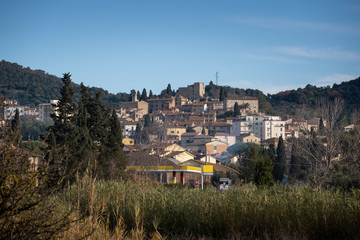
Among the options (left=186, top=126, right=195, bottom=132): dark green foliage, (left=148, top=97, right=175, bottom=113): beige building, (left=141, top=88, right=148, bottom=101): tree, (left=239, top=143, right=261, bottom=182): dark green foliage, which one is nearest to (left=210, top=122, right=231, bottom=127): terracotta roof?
(left=186, top=126, right=195, bottom=132): dark green foliage

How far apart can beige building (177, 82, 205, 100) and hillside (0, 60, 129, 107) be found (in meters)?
21.9

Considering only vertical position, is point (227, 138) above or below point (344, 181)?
below

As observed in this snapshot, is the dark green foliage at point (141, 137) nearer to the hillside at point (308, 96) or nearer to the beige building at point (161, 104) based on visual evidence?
the beige building at point (161, 104)

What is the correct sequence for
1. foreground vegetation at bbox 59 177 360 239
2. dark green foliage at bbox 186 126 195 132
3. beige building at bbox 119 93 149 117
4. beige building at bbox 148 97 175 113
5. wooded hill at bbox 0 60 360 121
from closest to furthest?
1. foreground vegetation at bbox 59 177 360 239
2. dark green foliage at bbox 186 126 195 132
3. beige building at bbox 119 93 149 117
4. wooded hill at bbox 0 60 360 121
5. beige building at bbox 148 97 175 113

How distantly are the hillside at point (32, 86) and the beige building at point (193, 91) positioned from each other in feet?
71.8

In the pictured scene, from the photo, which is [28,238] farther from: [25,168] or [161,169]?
[161,169]

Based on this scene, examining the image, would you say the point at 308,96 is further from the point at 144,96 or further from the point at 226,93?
the point at 144,96

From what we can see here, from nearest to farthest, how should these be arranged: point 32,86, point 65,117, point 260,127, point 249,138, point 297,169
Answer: point 65,117 < point 297,169 < point 249,138 < point 260,127 < point 32,86

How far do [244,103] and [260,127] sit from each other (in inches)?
631

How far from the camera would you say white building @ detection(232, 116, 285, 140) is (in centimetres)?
8975

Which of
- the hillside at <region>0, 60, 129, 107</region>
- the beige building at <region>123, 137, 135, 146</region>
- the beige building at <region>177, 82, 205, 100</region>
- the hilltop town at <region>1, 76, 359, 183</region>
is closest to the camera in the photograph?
the hilltop town at <region>1, 76, 359, 183</region>

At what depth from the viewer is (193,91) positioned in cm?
12812

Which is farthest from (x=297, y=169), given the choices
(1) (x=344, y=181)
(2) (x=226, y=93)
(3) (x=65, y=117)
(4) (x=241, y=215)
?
(2) (x=226, y=93)

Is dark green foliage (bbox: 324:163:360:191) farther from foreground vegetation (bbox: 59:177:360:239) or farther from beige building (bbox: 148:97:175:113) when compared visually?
beige building (bbox: 148:97:175:113)
